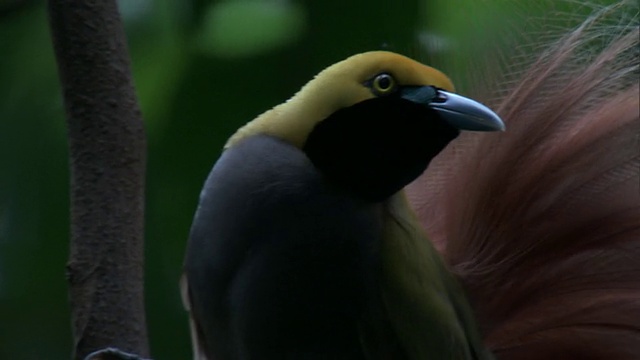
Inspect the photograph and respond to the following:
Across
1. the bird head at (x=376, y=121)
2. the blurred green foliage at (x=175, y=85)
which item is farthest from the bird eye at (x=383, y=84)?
the blurred green foliage at (x=175, y=85)

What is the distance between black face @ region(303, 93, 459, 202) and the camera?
1802 millimetres

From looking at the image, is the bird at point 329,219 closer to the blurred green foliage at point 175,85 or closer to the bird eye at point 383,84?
the bird eye at point 383,84

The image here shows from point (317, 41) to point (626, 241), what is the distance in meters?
0.57

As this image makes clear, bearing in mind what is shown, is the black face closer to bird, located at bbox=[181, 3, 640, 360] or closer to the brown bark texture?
bird, located at bbox=[181, 3, 640, 360]

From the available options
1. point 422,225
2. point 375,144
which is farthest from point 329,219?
point 422,225

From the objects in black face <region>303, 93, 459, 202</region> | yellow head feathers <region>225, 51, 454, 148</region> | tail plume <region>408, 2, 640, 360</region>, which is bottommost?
tail plume <region>408, 2, 640, 360</region>

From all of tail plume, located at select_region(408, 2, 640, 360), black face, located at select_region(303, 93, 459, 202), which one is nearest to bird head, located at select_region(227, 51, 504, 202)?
black face, located at select_region(303, 93, 459, 202)

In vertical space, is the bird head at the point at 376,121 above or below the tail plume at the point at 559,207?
above

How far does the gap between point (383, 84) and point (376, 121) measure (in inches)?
2.1

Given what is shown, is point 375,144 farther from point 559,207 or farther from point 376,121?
point 559,207

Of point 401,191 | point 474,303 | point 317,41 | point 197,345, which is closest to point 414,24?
point 317,41

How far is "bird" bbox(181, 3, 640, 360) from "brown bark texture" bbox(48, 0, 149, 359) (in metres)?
0.14

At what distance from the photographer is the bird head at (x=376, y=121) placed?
1.78m

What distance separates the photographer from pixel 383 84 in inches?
70.9
